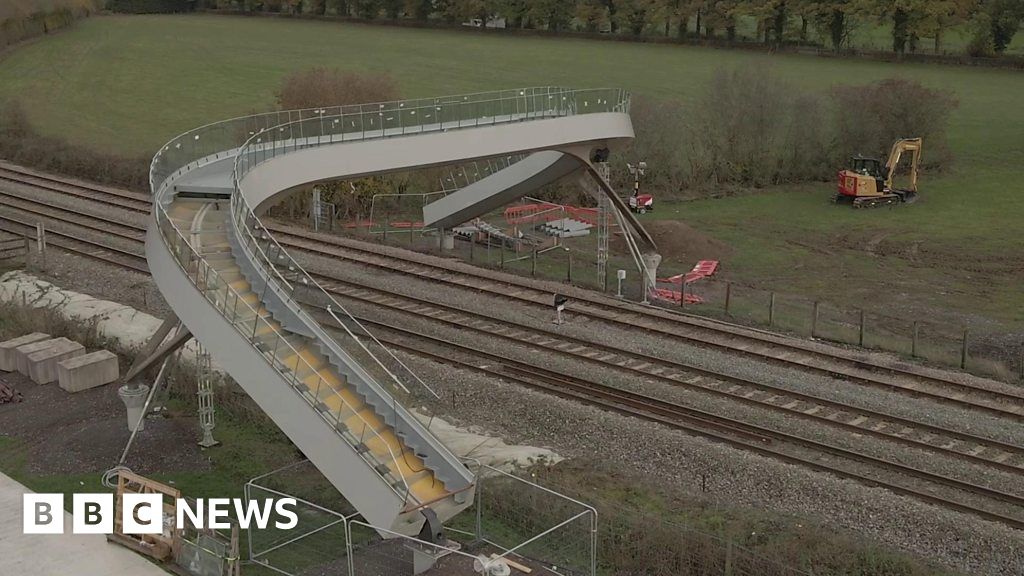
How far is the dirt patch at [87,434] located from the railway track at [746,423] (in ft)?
22.5

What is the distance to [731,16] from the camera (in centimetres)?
9188

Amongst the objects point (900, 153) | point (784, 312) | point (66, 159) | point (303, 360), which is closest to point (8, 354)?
point (303, 360)

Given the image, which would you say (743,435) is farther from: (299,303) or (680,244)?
(680,244)

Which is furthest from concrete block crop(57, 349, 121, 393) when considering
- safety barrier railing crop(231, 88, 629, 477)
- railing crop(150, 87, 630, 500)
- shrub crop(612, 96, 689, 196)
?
shrub crop(612, 96, 689, 196)

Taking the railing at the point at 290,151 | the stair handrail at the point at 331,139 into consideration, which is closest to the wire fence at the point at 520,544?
the railing at the point at 290,151

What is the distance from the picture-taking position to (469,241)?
4212 centimetres

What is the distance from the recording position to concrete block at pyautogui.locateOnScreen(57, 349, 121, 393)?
25594mm

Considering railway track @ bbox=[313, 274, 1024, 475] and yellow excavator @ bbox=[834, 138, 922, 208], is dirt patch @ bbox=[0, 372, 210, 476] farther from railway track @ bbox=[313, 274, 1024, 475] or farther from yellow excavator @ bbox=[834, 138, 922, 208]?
yellow excavator @ bbox=[834, 138, 922, 208]

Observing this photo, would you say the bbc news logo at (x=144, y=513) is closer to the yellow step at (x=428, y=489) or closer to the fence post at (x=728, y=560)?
the yellow step at (x=428, y=489)

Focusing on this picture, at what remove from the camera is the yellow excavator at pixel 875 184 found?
4856 cm

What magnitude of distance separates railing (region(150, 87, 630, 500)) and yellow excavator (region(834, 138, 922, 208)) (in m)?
16.5

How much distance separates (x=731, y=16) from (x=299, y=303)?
7826 cm

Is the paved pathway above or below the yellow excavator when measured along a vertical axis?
below

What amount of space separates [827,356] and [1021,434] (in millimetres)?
5500
